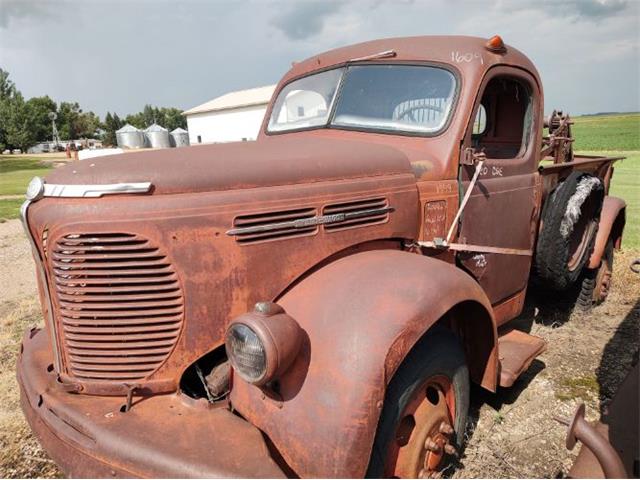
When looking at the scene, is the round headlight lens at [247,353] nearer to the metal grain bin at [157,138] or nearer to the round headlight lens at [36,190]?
the round headlight lens at [36,190]

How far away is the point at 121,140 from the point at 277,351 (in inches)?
1907

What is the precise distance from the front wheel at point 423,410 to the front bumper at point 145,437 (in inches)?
20.6

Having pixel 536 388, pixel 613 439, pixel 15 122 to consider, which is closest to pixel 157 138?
pixel 15 122

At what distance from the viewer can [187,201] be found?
6.64 ft

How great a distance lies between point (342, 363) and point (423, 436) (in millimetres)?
635

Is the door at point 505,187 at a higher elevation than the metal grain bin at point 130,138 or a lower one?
lower

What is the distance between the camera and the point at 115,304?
2.01m

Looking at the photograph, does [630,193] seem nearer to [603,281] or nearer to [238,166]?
[603,281]

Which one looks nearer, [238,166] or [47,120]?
[238,166]

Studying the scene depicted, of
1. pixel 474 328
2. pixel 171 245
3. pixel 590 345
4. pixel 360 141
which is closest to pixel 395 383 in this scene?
pixel 474 328

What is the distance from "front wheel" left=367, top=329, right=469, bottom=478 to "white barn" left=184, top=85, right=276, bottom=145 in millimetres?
30570

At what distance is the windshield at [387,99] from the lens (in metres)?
3.04

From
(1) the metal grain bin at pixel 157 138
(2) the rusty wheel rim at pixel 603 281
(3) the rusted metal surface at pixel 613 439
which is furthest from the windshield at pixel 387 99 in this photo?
(1) the metal grain bin at pixel 157 138

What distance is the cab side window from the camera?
3510 mm
